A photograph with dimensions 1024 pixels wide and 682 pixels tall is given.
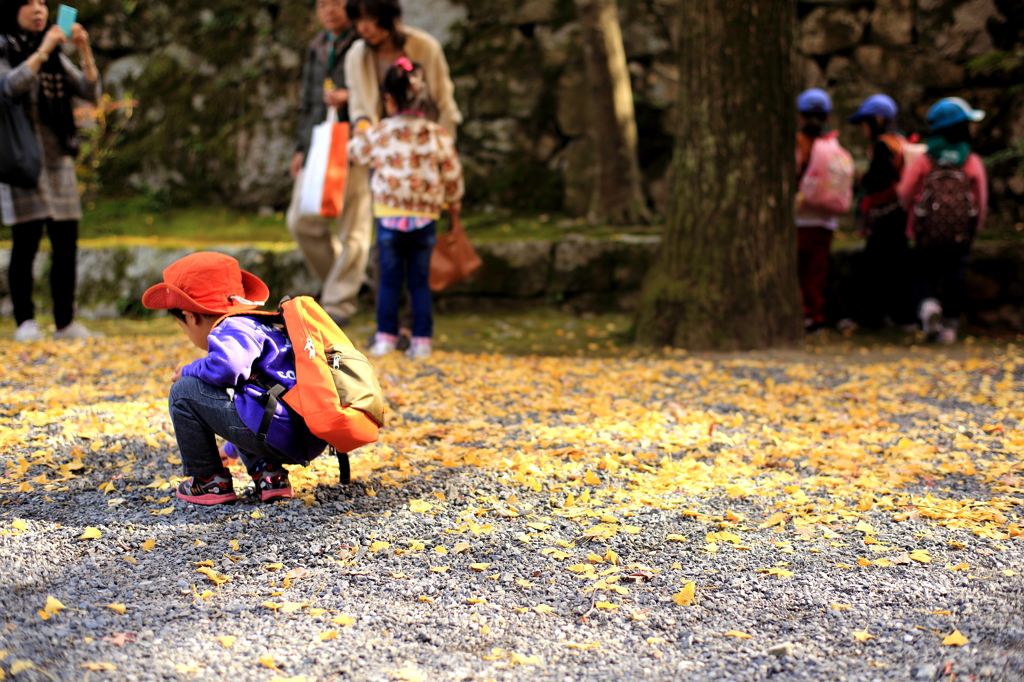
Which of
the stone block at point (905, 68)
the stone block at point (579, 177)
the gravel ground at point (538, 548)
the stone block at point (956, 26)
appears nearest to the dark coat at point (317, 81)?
the gravel ground at point (538, 548)

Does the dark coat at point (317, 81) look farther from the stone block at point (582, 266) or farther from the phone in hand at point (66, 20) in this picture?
the stone block at point (582, 266)

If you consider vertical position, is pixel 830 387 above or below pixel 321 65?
below

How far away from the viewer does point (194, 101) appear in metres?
9.12

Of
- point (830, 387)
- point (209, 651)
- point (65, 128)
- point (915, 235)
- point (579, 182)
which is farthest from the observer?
point (579, 182)

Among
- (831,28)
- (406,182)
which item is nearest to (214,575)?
(406,182)

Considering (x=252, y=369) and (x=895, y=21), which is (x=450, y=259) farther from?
(x=895, y=21)

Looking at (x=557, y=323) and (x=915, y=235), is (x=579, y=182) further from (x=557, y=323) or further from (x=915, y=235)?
(x=915, y=235)

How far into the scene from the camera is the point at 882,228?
660cm

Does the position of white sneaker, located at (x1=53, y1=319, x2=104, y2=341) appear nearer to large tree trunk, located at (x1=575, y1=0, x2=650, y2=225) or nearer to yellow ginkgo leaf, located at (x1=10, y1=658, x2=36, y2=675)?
large tree trunk, located at (x1=575, y1=0, x2=650, y2=225)

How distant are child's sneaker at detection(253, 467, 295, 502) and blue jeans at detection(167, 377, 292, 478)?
0.31ft

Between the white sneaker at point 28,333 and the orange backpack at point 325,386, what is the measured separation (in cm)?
364

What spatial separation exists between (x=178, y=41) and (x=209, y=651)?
29.3 ft

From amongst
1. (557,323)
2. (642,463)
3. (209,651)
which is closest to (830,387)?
(642,463)

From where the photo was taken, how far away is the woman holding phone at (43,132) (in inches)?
201
